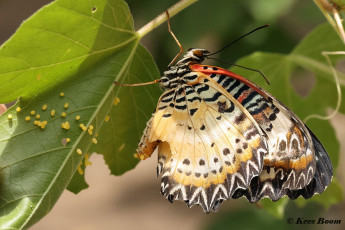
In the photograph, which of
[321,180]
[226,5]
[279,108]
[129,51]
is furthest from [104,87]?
[226,5]

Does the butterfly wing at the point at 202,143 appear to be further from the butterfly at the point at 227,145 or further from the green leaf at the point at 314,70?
the green leaf at the point at 314,70

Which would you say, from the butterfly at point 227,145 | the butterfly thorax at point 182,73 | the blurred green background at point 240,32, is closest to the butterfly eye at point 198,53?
the butterfly thorax at point 182,73

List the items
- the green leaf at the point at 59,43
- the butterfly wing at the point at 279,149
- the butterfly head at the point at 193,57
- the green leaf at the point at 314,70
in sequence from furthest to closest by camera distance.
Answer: the green leaf at the point at 314,70
the butterfly head at the point at 193,57
the butterfly wing at the point at 279,149
the green leaf at the point at 59,43

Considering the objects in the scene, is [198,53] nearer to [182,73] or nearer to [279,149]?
[182,73]

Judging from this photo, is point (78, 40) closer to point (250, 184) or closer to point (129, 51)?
point (129, 51)

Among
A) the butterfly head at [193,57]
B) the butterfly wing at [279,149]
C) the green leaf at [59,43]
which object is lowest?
the butterfly wing at [279,149]

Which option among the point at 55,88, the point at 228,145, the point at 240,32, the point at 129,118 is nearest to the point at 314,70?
the point at 228,145

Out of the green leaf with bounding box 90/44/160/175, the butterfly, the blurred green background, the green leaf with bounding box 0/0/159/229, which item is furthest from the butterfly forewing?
the blurred green background

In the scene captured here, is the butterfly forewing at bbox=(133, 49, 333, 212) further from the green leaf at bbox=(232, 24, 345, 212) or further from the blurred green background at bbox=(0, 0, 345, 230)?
the blurred green background at bbox=(0, 0, 345, 230)

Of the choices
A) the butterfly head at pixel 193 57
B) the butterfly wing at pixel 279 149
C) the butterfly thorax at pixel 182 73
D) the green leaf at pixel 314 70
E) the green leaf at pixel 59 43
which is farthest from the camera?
the green leaf at pixel 314 70
